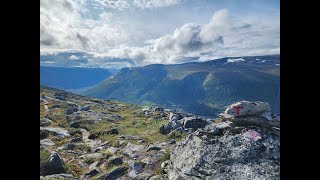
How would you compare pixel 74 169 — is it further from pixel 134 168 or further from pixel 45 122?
pixel 45 122

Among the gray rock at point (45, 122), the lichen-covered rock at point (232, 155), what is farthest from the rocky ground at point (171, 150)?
the gray rock at point (45, 122)

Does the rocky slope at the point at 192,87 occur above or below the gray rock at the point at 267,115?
above

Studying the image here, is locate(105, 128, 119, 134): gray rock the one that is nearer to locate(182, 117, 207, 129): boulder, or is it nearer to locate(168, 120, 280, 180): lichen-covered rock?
locate(182, 117, 207, 129): boulder

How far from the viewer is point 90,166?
7574 millimetres

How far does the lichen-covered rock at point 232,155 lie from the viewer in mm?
5207

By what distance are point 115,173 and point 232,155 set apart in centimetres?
290

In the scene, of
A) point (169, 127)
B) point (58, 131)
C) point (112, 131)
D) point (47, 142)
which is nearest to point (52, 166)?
point (47, 142)

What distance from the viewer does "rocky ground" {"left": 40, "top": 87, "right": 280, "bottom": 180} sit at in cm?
530

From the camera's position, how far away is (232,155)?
5.43 meters

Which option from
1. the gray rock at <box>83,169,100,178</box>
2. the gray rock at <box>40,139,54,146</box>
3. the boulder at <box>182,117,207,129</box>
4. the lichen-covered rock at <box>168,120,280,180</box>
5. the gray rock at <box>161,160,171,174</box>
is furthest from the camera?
the gray rock at <box>40,139,54,146</box>

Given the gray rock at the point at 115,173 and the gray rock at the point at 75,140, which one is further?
the gray rock at the point at 75,140

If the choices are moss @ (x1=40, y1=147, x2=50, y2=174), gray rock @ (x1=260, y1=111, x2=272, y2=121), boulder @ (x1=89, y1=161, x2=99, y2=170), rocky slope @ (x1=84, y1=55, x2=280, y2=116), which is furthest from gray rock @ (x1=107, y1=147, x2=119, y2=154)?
gray rock @ (x1=260, y1=111, x2=272, y2=121)

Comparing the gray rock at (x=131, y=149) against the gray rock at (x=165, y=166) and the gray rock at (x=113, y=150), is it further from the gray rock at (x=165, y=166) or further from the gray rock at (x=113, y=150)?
the gray rock at (x=165, y=166)
